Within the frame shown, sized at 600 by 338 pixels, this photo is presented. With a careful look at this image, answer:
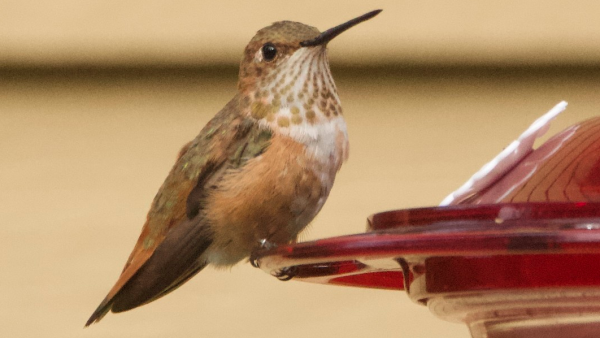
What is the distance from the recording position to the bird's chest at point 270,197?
6.37 ft

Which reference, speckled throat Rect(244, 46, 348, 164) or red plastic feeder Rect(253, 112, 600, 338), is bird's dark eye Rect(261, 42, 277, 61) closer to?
speckled throat Rect(244, 46, 348, 164)

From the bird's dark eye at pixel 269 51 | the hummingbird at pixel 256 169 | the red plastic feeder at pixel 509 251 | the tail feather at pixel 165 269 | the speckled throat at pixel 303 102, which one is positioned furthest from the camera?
the bird's dark eye at pixel 269 51

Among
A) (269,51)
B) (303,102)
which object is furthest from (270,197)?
(269,51)

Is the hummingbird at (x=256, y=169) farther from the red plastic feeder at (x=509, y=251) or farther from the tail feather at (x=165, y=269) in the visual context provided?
the red plastic feeder at (x=509, y=251)

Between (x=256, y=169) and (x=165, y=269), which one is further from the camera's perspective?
(x=256, y=169)

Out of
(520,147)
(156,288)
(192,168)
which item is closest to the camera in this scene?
(520,147)

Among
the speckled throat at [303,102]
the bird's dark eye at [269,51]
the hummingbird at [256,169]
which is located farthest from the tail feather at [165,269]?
the bird's dark eye at [269,51]

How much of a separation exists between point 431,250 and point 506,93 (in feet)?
6.82

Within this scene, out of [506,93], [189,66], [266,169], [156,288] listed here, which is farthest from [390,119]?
[156,288]

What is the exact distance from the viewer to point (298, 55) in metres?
2.13

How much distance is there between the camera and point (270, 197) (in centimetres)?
196

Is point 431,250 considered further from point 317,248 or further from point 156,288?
point 156,288

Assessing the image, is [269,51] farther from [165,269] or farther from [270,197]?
[165,269]

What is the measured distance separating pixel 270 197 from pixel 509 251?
108cm
